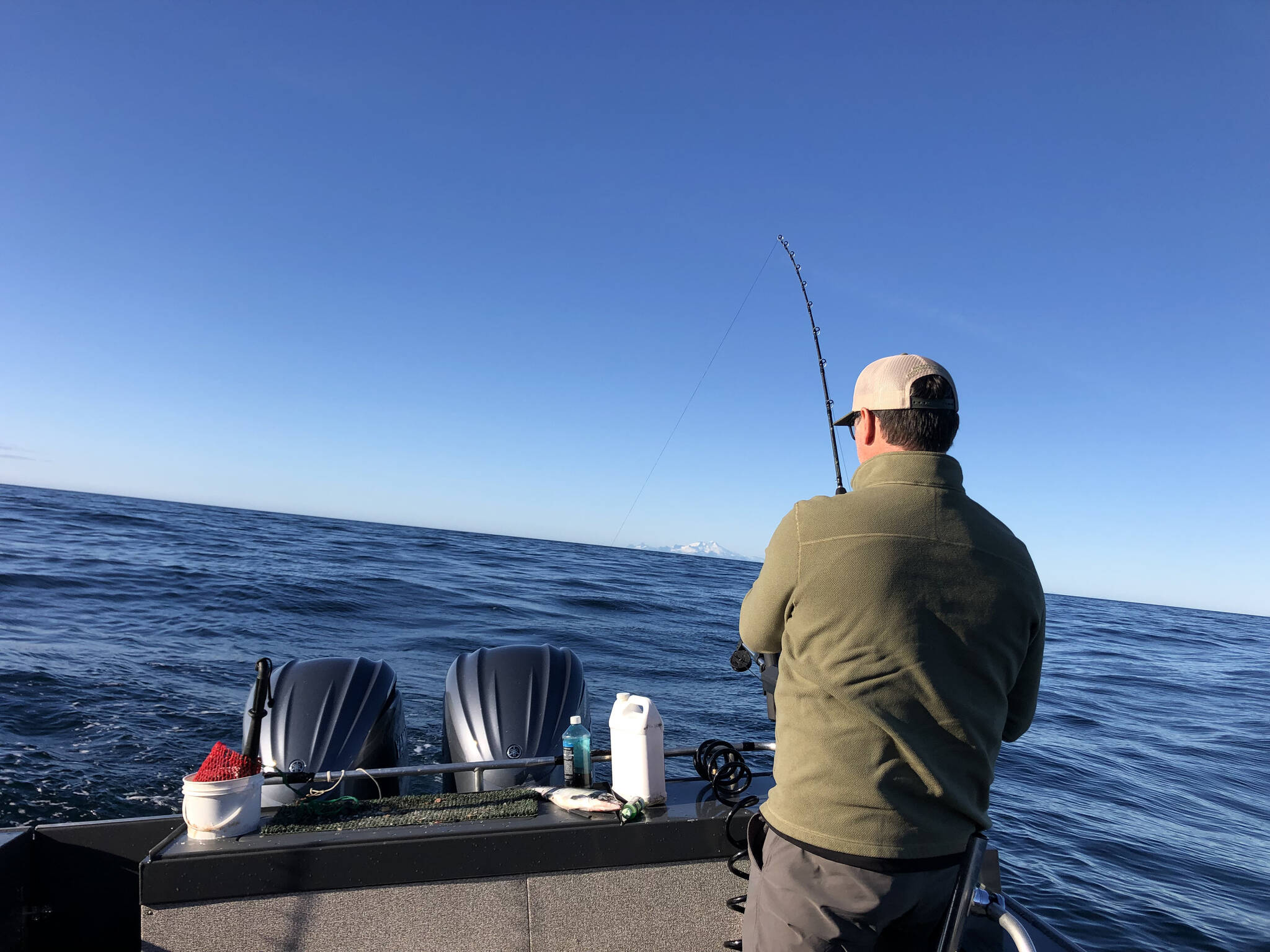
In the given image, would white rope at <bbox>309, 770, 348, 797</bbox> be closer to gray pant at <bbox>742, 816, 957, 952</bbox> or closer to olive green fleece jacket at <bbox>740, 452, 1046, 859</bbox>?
gray pant at <bbox>742, 816, 957, 952</bbox>

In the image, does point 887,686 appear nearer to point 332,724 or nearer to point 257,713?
point 257,713

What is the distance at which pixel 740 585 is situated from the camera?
31250mm

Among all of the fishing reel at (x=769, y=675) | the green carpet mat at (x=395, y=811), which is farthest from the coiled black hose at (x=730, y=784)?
the green carpet mat at (x=395, y=811)

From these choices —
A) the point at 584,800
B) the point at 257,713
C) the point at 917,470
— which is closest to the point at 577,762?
the point at 584,800

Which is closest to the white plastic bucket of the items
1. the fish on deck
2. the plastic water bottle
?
the fish on deck

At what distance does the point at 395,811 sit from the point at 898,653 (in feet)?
6.68

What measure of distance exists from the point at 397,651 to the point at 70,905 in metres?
7.68

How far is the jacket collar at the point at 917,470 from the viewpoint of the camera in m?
1.57

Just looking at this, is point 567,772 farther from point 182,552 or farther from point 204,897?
point 182,552

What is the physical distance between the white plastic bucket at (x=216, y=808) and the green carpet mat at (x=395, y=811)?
0.10 metres

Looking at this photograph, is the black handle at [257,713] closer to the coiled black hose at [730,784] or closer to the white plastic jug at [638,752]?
the white plastic jug at [638,752]

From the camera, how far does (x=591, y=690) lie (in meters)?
9.30

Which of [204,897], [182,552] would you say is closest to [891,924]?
[204,897]

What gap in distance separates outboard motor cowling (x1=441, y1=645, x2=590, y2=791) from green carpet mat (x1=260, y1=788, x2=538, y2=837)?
2.78 feet
